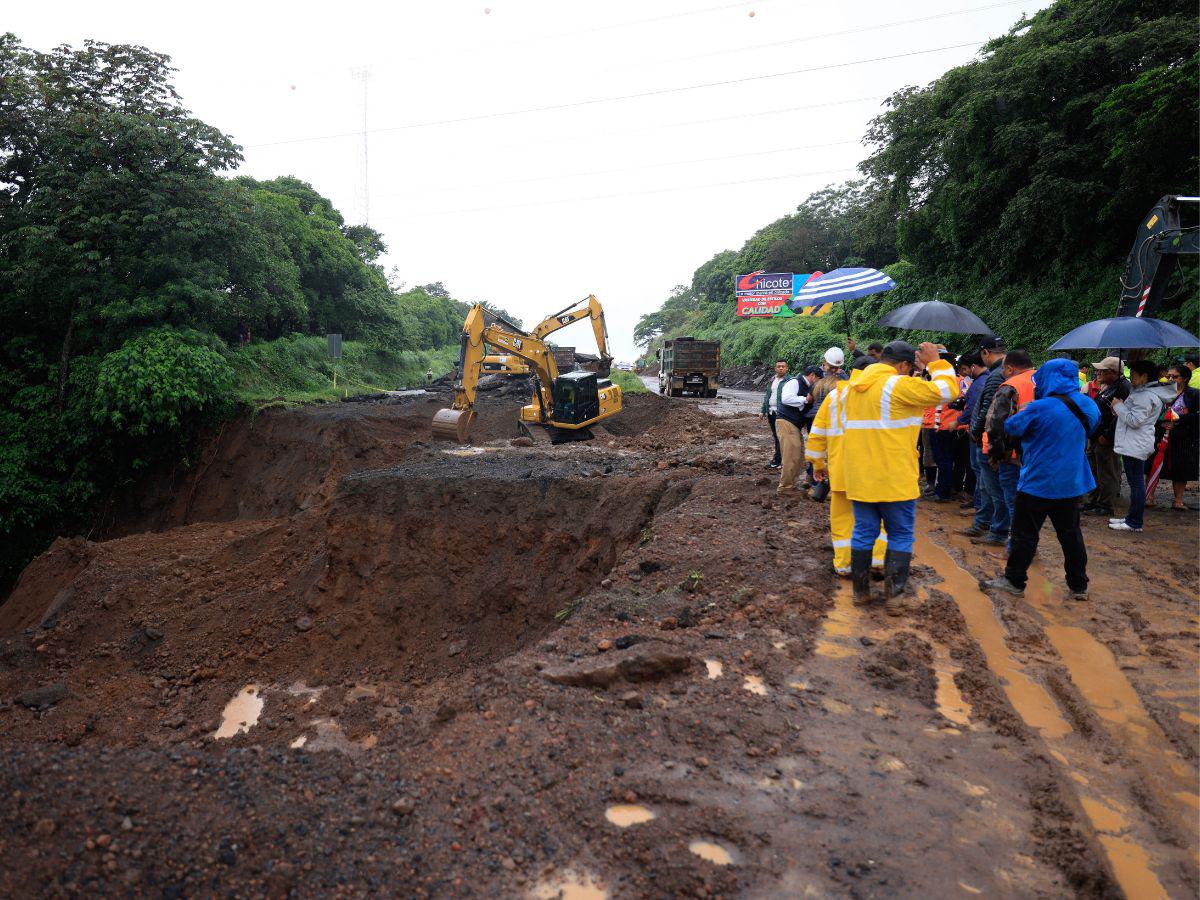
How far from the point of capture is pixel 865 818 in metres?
2.83

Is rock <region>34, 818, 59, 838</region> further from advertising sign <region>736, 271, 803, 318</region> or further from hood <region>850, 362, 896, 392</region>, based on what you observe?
advertising sign <region>736, 271, 803, 318</region>

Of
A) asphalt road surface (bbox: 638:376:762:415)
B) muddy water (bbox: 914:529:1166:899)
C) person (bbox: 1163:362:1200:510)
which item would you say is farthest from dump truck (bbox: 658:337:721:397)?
muddy water (bbox: 914:529:1166:899)

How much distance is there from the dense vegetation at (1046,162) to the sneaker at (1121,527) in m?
8.55

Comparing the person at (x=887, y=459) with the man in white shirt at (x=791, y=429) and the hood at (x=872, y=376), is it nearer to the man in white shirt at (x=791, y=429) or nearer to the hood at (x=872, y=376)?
the hood at (x=872, y=376)

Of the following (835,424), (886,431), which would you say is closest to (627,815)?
(886,431)

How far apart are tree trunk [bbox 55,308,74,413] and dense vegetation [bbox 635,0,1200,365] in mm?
24118

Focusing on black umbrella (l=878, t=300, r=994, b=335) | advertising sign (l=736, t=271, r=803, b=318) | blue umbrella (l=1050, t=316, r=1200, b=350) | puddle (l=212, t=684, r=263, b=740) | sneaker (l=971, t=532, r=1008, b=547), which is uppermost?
advertising sign (l=736, t=271, r=803, b=318)

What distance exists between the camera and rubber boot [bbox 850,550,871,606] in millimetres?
5027

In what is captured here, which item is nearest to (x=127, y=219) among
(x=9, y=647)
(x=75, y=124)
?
(x=75, y=124)

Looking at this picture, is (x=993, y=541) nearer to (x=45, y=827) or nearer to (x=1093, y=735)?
(x=1093, y=735)

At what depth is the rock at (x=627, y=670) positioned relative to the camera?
3.96m

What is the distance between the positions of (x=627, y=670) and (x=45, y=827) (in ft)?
8.70

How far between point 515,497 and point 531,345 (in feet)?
20.5

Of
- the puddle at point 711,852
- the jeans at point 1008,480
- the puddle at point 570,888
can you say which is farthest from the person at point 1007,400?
the puddle at point 570,888
